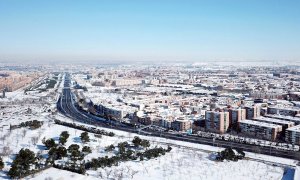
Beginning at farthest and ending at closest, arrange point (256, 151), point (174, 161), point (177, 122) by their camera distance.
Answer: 1. point (177, 122)
2. point (256, 151)
3. point (174, 161)

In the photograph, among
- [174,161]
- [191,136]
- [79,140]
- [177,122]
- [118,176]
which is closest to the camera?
[118,176]

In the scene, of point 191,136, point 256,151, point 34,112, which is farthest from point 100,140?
point 34,112

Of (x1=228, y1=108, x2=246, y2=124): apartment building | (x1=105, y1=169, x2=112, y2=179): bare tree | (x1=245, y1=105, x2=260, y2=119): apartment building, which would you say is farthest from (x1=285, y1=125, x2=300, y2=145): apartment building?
(x1=105, y1=169, x2=112, y2=179): bare tree

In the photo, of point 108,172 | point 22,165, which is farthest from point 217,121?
point 22,165

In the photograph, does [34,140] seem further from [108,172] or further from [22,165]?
[108,172]

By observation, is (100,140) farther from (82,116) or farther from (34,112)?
(34,112)

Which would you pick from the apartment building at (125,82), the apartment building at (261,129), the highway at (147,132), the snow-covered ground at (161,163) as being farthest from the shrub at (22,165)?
the apartment building at (125,82)

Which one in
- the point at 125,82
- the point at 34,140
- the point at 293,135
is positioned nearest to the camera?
the point at 34,140
